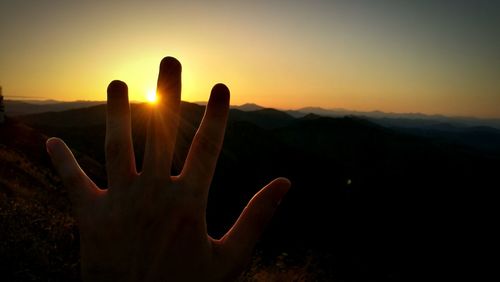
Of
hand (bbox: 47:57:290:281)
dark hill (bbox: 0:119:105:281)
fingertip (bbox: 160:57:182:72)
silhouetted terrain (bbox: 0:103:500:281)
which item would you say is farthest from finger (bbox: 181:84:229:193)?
silhouetted terrain (bbox: 0:103:500:281)

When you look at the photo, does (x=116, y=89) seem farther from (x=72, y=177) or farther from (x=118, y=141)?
(x=72, y=177)

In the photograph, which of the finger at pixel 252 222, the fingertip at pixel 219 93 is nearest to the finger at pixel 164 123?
the fingertip at pixel 219 93

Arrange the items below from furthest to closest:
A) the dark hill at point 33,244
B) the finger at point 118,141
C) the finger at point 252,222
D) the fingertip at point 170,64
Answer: the dark hill at point 33,244
the finger at point 252,222
the finger at point 118,141
the fingertip at point 170,64

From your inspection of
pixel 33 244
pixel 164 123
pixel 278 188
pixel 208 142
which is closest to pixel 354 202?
pixel 33 244

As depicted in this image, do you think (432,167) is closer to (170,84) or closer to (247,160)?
(247,160)

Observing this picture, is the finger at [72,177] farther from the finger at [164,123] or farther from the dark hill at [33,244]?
the dark hill at [33,244]

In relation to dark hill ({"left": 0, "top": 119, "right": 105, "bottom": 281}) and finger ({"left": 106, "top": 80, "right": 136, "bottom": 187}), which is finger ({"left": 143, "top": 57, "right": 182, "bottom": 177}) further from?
dark hill ({"left": 0, "top": 119, "right": 105, "bottom": 281})
